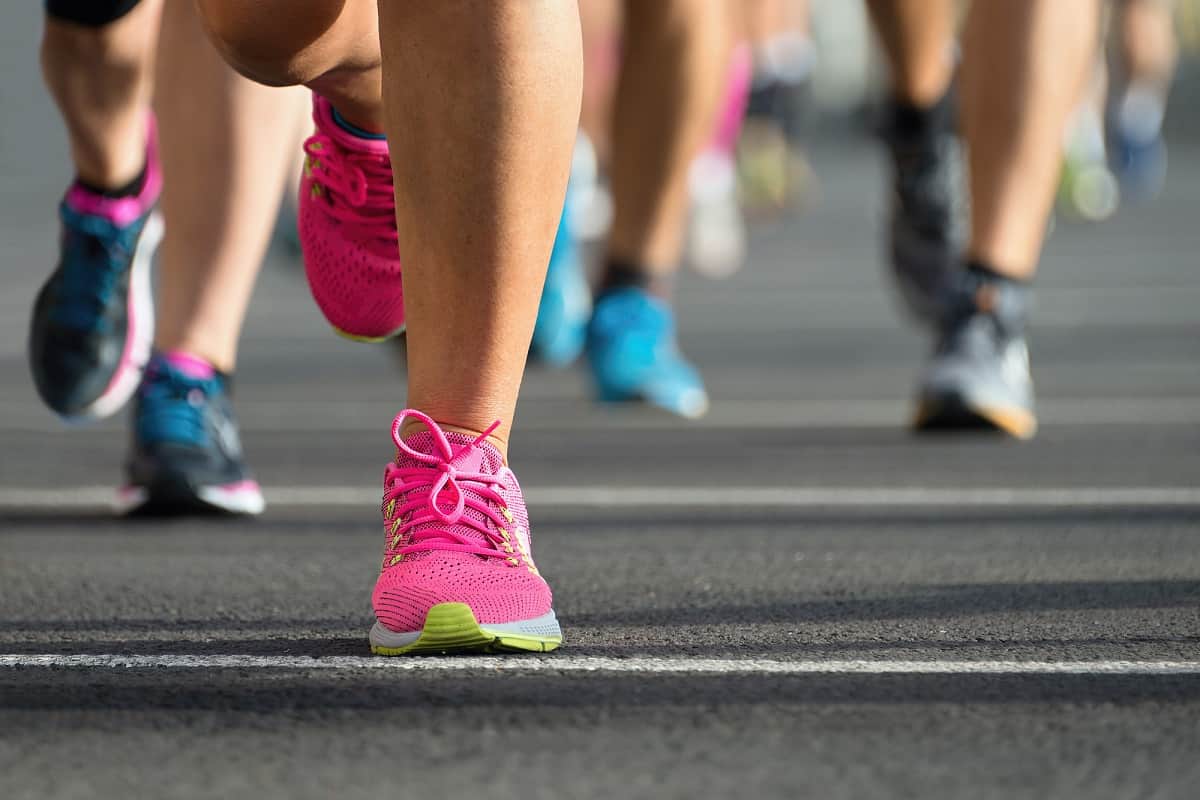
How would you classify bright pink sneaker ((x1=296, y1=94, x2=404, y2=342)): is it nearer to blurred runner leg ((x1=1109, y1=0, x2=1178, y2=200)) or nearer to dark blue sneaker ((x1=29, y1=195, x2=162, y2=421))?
dark blue sneaker ((x1=29, y1=195, x2=162, y2=421))

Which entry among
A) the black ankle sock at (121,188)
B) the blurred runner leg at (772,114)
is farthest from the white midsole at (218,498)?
the blurred runner leg at (772,114)

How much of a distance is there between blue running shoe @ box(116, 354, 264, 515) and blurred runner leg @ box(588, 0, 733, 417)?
4.84ft

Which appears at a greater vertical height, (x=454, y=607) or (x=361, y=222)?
(x=361, y=222)

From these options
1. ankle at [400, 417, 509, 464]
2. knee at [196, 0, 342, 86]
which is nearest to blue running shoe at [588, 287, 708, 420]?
knee at [196, 0, 342, 86]

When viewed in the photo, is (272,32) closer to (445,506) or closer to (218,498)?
(445,506)

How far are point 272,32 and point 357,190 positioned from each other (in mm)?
282

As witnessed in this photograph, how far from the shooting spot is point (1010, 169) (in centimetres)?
400

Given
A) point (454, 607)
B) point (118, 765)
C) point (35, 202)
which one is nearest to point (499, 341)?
point (454, 607)

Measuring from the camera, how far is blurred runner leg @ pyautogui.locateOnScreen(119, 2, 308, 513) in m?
3.07

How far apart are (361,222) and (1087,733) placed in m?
1.18

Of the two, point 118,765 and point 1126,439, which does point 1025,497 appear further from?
point 118,765

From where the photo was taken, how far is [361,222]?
253cm

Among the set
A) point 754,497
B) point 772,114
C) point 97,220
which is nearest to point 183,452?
point 97,220

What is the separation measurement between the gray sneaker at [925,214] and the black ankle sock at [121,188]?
1.95 meters
